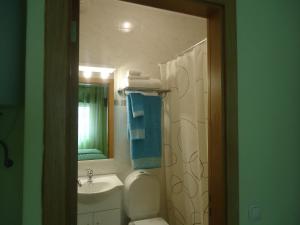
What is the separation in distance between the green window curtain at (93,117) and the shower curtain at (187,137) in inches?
28.0

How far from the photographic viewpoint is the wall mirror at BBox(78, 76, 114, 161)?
7.51ft

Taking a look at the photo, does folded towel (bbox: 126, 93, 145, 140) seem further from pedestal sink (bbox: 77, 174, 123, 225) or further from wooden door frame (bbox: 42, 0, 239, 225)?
wooden door frame (bbox: 42, 0, 239, 225)

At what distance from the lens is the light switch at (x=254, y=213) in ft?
3.63

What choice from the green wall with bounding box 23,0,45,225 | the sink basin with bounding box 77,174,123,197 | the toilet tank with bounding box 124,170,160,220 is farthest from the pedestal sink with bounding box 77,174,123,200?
the green wall with bounding box 23,0,45,225

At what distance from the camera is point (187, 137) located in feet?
6.73

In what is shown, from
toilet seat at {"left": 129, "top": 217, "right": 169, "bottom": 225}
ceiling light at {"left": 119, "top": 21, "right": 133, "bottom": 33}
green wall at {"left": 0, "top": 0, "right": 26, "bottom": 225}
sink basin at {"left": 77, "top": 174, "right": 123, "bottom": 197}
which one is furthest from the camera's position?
ceiling light at {"left": 119, "top": 21, "right": 133, "bottom": 33}

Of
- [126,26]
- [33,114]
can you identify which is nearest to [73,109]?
[33,114]

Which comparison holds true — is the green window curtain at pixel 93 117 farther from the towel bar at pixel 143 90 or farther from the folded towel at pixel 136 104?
the folded towel at pixel 136 104

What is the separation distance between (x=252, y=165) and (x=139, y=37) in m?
1.89

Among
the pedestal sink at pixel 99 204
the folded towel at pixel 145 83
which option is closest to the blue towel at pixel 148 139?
the folded towel at pixel 145 83

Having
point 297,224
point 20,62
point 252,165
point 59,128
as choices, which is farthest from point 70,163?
point 297,224

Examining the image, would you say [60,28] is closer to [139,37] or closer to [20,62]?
[20,62]

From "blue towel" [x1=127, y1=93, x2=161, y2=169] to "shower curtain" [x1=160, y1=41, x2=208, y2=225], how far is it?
178mm

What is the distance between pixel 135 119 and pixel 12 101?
1.56 meters
